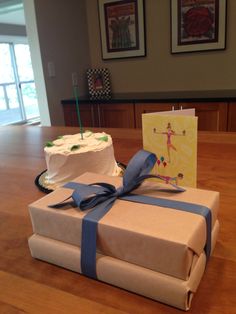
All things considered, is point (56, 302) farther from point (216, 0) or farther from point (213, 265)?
point (216, 0)

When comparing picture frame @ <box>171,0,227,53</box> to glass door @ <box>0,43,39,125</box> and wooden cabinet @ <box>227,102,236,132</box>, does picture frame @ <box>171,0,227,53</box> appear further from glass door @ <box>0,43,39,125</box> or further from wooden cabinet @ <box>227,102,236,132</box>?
glass door @ <box>0,43,39,125</box>

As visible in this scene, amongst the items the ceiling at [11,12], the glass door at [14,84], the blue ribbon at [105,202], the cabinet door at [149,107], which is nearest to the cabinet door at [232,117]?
the cabinet door at [149,107]

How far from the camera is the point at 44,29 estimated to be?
2.82m

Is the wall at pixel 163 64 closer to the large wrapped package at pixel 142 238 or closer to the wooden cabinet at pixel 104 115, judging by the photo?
the wooden cabinet at pixel 104 115

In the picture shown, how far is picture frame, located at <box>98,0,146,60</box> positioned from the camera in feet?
10.4

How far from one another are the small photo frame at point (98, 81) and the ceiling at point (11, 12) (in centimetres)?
118

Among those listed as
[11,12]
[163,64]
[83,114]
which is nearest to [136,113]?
[83,114]

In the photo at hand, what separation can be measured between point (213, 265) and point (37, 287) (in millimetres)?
302

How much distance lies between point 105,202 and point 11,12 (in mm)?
5715

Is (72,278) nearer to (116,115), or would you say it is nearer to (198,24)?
(116,115)

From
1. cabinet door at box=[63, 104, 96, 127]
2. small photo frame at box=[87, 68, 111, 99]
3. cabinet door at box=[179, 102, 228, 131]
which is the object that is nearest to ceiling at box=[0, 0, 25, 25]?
small photo frame at box=[87, 68, 111, 99]

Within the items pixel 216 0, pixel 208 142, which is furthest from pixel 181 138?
pixel 216 0

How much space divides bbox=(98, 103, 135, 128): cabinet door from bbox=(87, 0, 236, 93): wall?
23.4 inches

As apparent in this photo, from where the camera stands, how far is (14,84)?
7863mm
